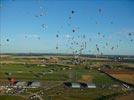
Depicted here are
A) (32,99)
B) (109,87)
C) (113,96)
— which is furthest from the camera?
(109,87)

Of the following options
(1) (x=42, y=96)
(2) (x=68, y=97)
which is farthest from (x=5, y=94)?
(2) (x=68, y=97)

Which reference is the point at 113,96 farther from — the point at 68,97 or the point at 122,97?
the point at 68,97

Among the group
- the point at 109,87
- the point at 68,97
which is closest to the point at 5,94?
the point at 68,97

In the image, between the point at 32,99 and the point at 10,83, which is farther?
the point at 10,83

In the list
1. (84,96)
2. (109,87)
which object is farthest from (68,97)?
(109,87)

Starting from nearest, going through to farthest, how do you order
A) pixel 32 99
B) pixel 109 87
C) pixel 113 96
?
pixel 32 99 < pixel 113 96 < pixel 109 87

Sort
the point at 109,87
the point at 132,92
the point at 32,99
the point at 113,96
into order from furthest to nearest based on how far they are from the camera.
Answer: the point at 109,87 → the point at 132,92 → the point at 113,96 → the point at 32,99

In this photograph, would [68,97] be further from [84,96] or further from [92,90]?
[92,90]

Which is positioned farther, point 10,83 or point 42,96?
point 10,83

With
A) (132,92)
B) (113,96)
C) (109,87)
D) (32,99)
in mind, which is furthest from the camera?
(109,87)
